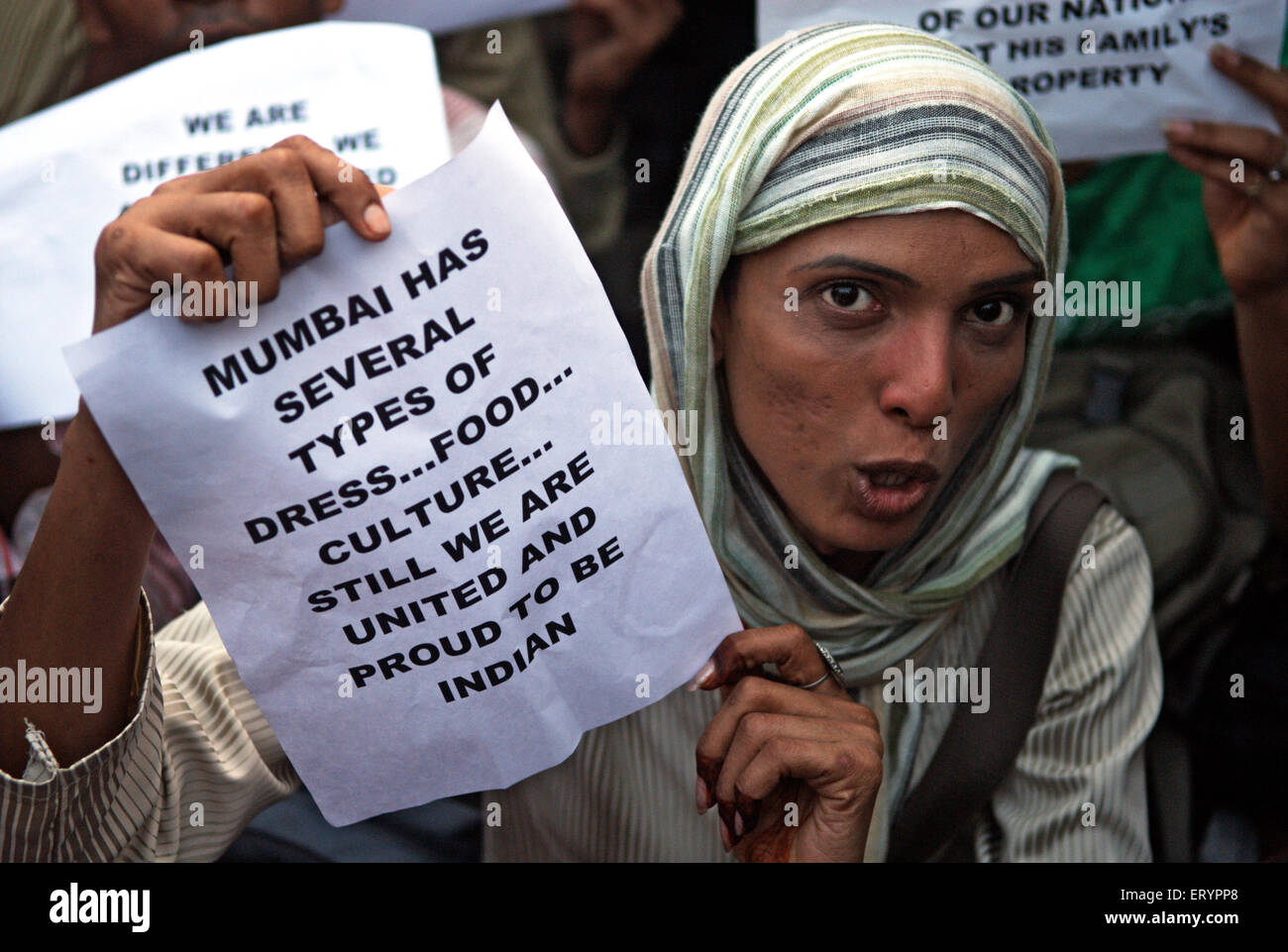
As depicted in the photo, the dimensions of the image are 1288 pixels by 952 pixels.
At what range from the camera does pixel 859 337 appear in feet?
5.23

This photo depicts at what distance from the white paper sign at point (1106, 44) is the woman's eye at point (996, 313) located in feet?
2.56

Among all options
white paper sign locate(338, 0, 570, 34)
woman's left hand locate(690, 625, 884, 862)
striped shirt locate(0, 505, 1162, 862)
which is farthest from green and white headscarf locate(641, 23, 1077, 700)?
white paper sign locate(338, 0, 570, 34)

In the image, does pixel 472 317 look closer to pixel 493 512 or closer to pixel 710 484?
pixel 493 512

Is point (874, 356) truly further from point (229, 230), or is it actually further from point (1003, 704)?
point (229, 230)

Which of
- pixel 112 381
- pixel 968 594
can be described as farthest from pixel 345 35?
pixel 968 594

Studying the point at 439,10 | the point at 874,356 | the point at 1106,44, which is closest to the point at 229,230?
the point at 874,356

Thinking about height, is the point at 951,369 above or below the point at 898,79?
below

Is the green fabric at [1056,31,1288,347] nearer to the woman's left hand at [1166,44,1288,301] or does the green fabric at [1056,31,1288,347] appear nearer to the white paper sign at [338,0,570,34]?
the woman's left hand at [1166,44,1288,301]

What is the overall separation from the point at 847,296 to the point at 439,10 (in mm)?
1458

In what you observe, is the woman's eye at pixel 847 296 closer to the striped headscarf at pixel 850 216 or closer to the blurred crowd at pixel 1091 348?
the striped headscarf at pixel 850 216

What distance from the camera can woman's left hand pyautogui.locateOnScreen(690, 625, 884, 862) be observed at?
4.66 feet

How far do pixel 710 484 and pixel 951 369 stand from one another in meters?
0.37

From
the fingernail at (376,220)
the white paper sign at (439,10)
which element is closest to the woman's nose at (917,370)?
the fingernail at (376,220)

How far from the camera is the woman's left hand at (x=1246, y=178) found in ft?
7.09
